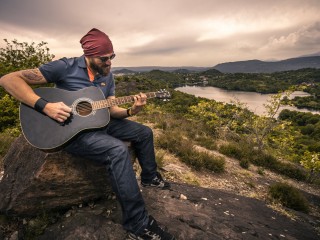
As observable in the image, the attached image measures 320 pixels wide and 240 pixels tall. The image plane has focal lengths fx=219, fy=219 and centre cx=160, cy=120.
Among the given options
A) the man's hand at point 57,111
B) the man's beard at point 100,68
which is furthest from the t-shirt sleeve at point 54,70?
the man's hand at point 57,111

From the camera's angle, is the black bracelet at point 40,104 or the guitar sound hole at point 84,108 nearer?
the black bracelet at point 40,104

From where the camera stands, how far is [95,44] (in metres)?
3.05

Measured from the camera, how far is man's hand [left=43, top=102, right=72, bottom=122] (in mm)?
2635

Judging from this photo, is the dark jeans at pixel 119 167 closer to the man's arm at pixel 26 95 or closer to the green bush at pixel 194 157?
the man's arm at pixel 26 95

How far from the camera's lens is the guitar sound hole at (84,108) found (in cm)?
291

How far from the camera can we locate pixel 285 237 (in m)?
3.37

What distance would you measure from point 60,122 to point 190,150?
190 inches

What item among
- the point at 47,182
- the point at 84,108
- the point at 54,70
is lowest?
the point at 47,182

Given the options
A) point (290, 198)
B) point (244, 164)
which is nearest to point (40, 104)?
point (290, 198)

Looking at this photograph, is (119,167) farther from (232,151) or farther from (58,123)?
(232,151)

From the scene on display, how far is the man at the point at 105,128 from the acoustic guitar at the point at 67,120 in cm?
10

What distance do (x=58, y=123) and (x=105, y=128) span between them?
23.4 inches

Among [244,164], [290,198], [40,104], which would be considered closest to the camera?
[40,104]

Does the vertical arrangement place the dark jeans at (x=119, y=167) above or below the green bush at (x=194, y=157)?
above
